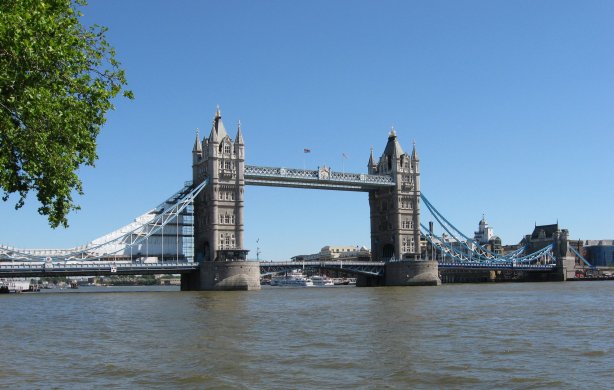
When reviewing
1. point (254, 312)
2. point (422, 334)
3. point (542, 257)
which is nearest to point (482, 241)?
point (542, 257)

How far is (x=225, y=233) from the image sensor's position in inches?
3627

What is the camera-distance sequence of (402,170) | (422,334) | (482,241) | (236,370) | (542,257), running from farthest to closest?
(482,241), (542,257), (402,170), (422,334), (236,370)

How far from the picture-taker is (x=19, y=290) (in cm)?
11581

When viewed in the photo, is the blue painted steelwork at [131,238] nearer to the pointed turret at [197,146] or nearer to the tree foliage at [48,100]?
the pointed turret at [197,146]

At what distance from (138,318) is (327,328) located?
44.5ft

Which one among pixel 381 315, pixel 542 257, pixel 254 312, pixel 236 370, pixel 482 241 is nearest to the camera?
pixel 236 370

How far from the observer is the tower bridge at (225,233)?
83.4 metres

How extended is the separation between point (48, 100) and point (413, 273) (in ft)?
278

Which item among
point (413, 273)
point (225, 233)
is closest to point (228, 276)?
point (225, 233)

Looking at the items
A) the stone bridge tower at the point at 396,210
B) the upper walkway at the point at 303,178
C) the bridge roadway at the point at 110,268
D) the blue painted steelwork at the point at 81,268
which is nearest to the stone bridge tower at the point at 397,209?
the stone bridge tower at the point at 396,210

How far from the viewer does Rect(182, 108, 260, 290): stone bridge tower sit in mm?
90438

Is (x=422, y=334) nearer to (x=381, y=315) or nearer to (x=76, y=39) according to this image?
(x=381, y=315)

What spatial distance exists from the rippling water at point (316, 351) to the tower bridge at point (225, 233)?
42045 millimetres

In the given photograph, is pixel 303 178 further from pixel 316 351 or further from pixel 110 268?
pixel 316 351
